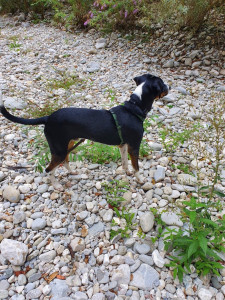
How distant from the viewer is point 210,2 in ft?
17.6

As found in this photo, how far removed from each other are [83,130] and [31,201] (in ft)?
3.58

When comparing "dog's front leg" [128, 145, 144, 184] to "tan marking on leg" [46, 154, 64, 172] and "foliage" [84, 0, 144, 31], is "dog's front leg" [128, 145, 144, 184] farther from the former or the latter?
"foliage" [84, 0, 144, 31]

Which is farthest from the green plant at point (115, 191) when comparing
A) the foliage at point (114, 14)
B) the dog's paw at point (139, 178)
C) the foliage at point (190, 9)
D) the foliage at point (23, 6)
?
the foliage at point (23, 6)

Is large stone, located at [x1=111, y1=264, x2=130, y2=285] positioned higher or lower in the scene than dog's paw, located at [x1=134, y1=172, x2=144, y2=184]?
lower

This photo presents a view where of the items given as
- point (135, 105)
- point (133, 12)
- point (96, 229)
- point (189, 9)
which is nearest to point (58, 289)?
point (96, 229)

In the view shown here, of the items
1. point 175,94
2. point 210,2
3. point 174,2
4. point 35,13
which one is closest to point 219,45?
point 210,2

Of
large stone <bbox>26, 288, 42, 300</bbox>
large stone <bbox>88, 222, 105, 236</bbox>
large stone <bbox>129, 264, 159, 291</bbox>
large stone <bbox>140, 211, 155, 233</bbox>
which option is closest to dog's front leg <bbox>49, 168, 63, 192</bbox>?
large stone <bbox>88, 222, 105, 236</bbox>

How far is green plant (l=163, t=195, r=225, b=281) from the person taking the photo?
74.5 inches

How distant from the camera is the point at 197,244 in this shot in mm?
1877

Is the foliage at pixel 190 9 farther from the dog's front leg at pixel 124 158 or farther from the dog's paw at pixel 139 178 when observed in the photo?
the dog's paw at pixel 139 178

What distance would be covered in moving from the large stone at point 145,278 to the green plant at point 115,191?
79 centimetres

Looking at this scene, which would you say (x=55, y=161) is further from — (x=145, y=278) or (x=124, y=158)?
(x=145, y=278)

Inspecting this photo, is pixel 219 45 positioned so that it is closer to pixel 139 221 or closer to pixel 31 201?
pixel 139 221

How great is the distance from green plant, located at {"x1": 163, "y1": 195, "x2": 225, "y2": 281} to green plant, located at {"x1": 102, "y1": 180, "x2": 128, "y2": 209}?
0.75 m
